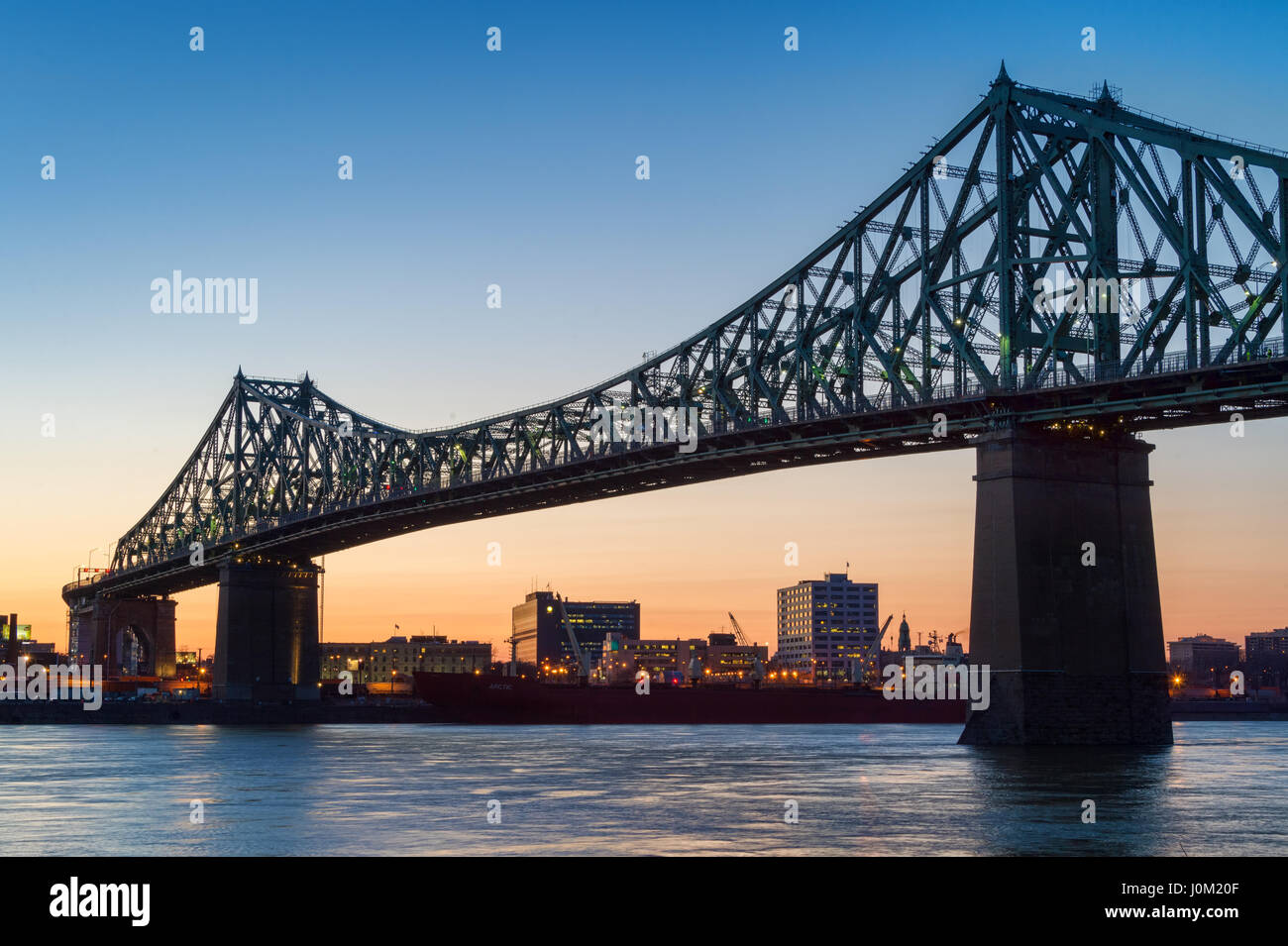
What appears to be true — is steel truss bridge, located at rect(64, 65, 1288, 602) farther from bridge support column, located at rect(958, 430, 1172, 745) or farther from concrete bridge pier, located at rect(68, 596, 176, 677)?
concrete bridge pier, located at rect(68, 596, 176, 677)

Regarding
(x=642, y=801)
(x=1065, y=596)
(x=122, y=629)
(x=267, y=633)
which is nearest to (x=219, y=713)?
(x=267, y=633)

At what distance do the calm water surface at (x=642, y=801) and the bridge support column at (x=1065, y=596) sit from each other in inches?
76.8

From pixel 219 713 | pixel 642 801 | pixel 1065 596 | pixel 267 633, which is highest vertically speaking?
pixel 1065 596

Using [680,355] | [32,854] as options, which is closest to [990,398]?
[680,355]

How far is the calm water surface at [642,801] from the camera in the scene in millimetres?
28391

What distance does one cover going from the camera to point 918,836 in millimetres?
29656

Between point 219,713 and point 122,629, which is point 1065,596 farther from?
point 122,629

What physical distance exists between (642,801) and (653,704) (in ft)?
286

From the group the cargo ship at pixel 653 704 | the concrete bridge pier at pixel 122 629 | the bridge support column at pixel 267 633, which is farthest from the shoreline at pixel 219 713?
the concrete bridge pier at pixel 122 629

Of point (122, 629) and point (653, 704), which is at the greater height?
point (122, 629)

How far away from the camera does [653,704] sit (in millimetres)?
124250

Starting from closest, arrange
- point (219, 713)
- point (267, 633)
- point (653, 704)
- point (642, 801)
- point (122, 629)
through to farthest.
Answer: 1. point (642, 801)
2. point (219, 713)
3. point (267, 633)
4. point (653, 704)
5. point (122, 629)
